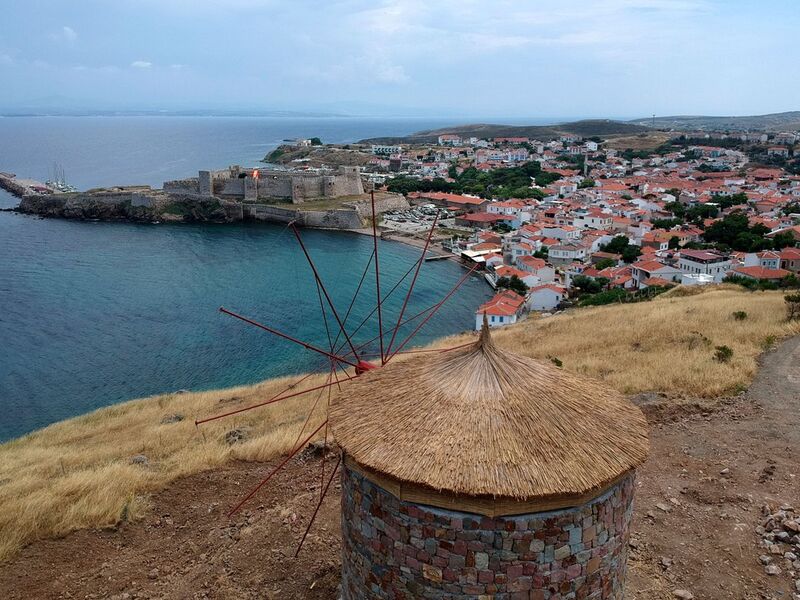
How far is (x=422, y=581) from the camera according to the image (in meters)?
4.15

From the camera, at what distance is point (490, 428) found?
4.31m

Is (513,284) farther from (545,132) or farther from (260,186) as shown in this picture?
(545,132)

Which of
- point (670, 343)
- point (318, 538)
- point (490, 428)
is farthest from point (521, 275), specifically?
point (490, 428)

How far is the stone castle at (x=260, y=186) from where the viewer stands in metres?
55.1

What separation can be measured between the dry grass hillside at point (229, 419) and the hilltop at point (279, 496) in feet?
0.11

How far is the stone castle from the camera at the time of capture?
55094 mm

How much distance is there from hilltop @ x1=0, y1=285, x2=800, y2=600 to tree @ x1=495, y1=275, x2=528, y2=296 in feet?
69.4

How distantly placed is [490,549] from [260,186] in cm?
5399

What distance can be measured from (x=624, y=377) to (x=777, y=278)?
22.6 m

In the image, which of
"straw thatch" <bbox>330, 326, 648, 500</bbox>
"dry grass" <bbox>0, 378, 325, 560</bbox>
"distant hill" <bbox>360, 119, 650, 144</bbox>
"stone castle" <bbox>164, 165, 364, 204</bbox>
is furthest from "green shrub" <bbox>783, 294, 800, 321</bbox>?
"distant hill" <bbox>360, 119, 650, 144</bbox>

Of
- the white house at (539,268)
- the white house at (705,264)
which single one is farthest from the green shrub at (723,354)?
the white house at (539,268)

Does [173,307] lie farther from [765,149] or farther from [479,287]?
[765,149]

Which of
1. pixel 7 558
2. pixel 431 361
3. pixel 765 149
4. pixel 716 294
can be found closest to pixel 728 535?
pixel 431 361

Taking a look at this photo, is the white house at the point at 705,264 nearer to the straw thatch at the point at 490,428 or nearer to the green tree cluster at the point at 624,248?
the green tree cluster at the point at 624,248
